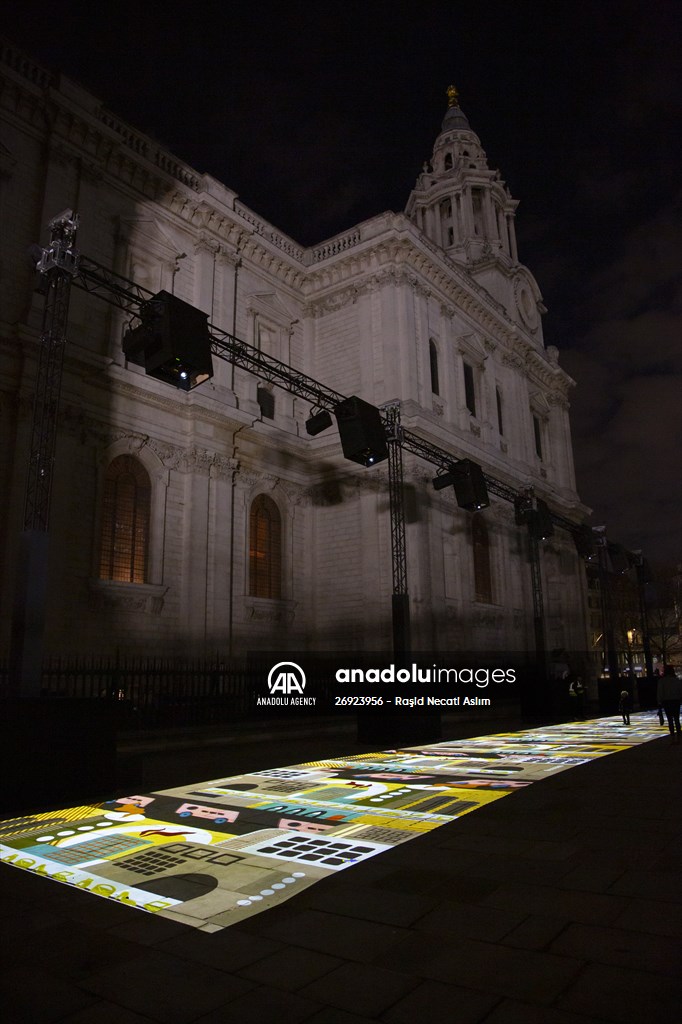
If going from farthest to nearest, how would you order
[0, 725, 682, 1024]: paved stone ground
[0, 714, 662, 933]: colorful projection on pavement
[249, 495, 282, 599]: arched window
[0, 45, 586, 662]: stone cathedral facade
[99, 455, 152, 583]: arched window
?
[249, 495, 282, 599]: arched window
[99, 455, 152, 583]: arched window
[0, 45, 586, 662]: stone cathedral facade
[0, 714, 662, 933]: colorful projection on pavement
[0, 725, 682, 1024]: paved stone ground

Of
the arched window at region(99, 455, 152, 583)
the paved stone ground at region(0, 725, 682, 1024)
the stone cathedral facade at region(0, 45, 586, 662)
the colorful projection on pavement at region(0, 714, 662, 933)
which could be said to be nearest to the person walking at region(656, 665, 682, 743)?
the colorful projection on pavement at region(0, 714, 662, 933)

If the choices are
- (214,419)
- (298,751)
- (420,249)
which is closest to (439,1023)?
(298,751)

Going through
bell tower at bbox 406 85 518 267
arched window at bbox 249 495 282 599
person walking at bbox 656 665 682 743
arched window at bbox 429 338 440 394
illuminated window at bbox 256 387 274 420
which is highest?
bell tower at bbox 406 85 518 267

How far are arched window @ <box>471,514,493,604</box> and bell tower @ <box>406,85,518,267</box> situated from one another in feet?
60.8

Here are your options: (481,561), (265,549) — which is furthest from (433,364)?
(265,549)

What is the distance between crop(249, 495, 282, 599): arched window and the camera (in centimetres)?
2498

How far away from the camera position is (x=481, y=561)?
3098 cm

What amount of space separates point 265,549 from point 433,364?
1144 cm

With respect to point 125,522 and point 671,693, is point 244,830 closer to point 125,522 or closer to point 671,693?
point 671,693

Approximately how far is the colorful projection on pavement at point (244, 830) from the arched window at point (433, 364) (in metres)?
20.6

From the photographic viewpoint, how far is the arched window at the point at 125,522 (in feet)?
66.2

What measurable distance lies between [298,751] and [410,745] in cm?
267

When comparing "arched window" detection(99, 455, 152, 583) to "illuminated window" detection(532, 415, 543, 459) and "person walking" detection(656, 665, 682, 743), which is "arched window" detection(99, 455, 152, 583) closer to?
"person walking" detection(656, 665, 682, 743)

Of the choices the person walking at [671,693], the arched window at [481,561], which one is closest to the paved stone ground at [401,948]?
the person walking at [671,693]
